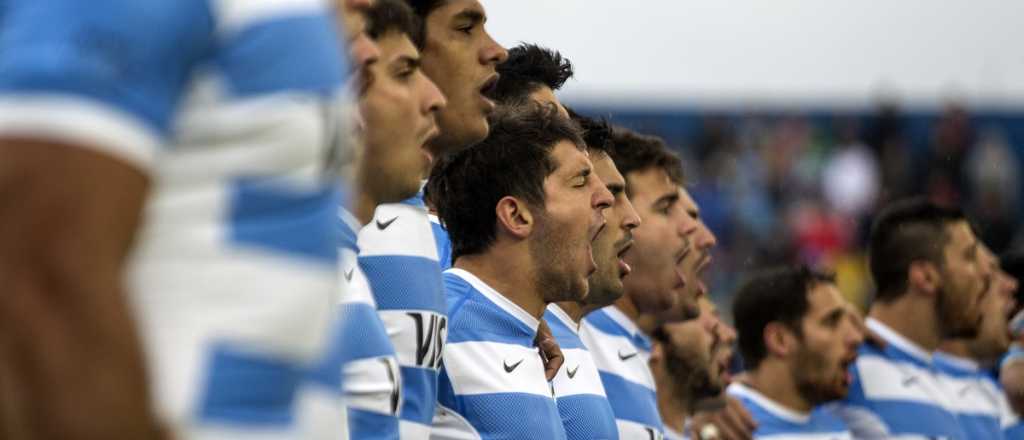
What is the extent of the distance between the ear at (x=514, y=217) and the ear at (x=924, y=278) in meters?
3.36

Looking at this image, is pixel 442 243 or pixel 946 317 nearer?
pixel 442 243

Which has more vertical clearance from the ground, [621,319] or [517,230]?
[517,230]

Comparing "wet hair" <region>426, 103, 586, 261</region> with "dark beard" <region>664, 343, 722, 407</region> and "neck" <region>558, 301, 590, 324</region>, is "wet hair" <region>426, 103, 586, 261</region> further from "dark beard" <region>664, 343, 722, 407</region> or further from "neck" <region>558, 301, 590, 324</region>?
"dark beard" <region>664, 343, 722, 407</region>

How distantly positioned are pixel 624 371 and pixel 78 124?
374 cm

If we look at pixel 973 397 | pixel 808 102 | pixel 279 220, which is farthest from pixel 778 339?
pixel 808 102

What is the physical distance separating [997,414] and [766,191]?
7773mm

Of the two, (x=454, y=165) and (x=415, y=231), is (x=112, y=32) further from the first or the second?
(x=454, y=165)

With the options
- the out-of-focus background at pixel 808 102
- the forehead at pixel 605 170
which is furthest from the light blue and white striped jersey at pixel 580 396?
the out-of-focus background at pixel 808 102

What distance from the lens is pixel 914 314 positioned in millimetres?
7074

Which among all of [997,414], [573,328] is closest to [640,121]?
[997,414]

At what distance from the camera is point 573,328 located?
465cm

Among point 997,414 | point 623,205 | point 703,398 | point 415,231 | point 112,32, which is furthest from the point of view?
point 997,414

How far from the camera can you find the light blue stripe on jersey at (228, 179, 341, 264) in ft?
4.56

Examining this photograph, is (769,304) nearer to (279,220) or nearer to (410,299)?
(410,299)
